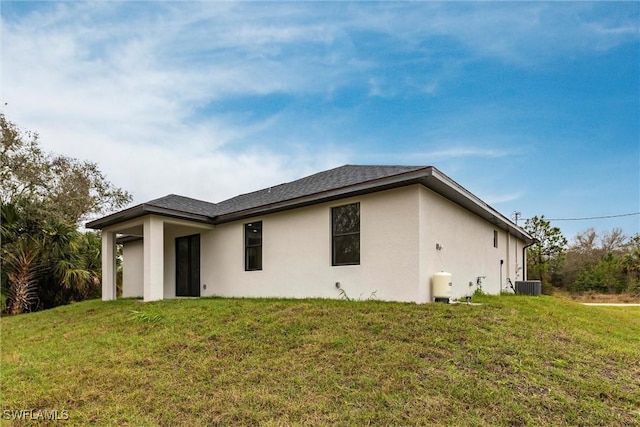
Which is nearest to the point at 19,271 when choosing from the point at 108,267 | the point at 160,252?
the point at 108,267

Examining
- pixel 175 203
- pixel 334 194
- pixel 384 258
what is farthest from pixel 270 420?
pixel 175 203

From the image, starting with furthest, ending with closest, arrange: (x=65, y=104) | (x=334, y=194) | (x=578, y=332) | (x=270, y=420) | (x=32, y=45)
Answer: (x=65, y=104)
(x=32, y=45)
(x=334, y=194)
(x=578, y=332)
(x=270, y=420)

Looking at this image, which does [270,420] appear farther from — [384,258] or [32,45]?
[32,45]

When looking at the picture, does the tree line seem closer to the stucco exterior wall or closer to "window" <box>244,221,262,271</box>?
the stucco exterior wall

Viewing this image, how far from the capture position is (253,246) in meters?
10.9

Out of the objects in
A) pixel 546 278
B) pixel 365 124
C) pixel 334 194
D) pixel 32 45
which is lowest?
pixel 546 278

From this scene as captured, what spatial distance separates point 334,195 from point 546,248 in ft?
79.9

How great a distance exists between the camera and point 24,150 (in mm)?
19266

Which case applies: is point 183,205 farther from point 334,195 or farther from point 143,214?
point 334,195

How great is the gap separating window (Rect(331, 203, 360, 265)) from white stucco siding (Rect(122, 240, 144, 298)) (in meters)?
10.0

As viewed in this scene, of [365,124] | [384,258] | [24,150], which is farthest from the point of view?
[24,150]

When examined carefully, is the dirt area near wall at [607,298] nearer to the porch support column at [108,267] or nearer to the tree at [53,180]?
the porch support column at [108,267]

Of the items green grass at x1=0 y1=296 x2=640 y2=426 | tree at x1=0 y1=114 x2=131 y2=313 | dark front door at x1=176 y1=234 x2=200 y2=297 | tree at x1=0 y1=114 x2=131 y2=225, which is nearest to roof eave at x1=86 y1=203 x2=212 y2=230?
dark front door at x1=176 y1=234 x2=200 y2=297

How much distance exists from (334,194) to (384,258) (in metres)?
1.84
